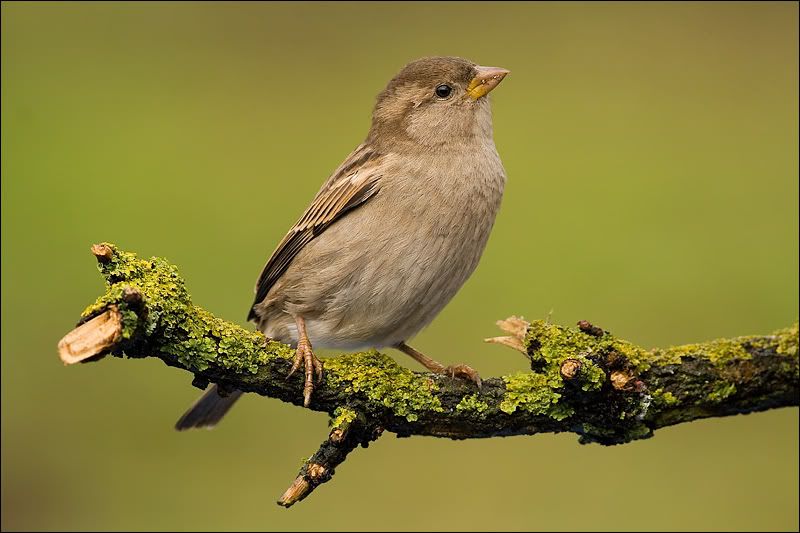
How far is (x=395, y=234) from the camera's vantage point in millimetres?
4527

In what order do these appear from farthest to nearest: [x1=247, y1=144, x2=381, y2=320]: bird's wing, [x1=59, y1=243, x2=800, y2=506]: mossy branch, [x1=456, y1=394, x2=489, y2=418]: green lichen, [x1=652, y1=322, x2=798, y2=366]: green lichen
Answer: [x1=247, y1=144, x2=381, y2=320]: bird's wing, [x1=456, y1=394, x2=489, y2=418]: green lichen, [x1=652, y1=322, x2=798, y2=366]: green lichen, [x1=59, y1=243, x2=800, y2=506]: mossy branch

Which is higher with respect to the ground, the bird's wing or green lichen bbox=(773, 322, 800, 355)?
the bird's wing

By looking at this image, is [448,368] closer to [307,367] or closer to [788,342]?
[307,367]

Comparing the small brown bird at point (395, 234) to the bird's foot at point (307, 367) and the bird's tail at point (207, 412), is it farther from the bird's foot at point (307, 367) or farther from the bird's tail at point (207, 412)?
the bird's foot at point (307, 367)

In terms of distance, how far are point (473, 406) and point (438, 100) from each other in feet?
5.14

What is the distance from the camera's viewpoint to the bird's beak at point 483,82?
501 cm

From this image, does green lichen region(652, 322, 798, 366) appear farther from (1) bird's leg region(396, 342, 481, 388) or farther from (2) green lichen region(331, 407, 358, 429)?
(2) green lichen region(331, 407, 358, 429)


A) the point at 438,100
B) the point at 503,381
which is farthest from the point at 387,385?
the point at 438,100

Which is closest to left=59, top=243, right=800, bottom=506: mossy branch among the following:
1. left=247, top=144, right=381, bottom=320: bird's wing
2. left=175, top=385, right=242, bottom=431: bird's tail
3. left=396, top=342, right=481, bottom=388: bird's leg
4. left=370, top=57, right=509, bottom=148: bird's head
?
left=396, top=342, right=481, bottom=388: bird's leg

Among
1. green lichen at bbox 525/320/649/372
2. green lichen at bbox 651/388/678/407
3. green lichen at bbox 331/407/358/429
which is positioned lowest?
green lichen at bbox 331/407/358/429

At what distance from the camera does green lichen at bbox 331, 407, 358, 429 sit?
3.79m

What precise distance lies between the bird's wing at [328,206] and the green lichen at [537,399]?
1.10 metres

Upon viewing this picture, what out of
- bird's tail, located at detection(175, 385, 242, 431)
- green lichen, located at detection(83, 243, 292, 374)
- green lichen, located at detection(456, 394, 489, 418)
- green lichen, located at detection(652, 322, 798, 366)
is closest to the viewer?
green lichen, located at detection(83, 243, 292, 374)

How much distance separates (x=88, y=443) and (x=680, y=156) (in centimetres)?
506
